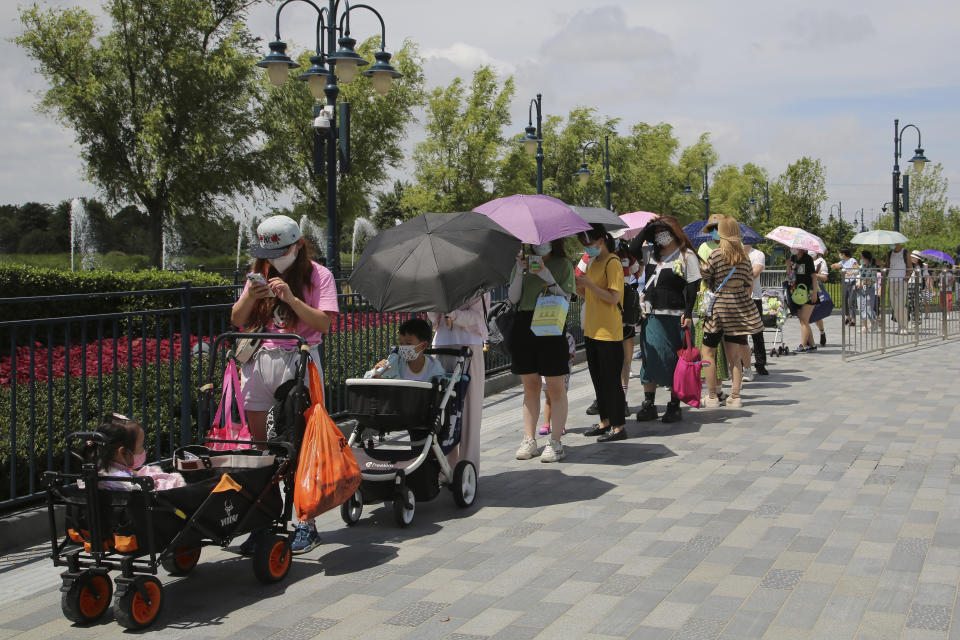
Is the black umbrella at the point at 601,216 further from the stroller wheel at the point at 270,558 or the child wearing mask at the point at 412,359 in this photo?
the stroller wheel at the point at 270,558

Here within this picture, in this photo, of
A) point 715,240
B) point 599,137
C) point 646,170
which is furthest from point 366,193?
point 715,240

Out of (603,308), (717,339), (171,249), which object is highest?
(171,249)

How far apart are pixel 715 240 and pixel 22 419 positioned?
7.54 metres

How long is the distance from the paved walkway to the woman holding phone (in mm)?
656

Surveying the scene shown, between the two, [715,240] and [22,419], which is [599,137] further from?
[22,419]

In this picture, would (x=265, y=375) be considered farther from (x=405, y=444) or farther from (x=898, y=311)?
(x=898, y=311)

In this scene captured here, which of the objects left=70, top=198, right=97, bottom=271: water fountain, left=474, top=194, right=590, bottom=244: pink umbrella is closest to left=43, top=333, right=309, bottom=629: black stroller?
left=474, top=194, right=590, bottom=244: pink umbrella

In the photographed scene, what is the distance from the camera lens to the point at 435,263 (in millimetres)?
5895

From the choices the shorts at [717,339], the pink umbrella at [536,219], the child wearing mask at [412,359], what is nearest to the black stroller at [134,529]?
the child wearing mask at [412,359]

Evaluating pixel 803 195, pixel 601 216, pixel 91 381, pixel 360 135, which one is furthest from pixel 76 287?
pixel 803 195

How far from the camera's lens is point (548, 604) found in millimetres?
4328

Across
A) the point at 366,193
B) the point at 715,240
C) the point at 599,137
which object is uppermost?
the point at 599,137

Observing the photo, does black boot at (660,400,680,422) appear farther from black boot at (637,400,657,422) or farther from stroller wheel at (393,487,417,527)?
stroller wheel at (393,487,417,527)

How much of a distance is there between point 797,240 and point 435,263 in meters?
9.56
